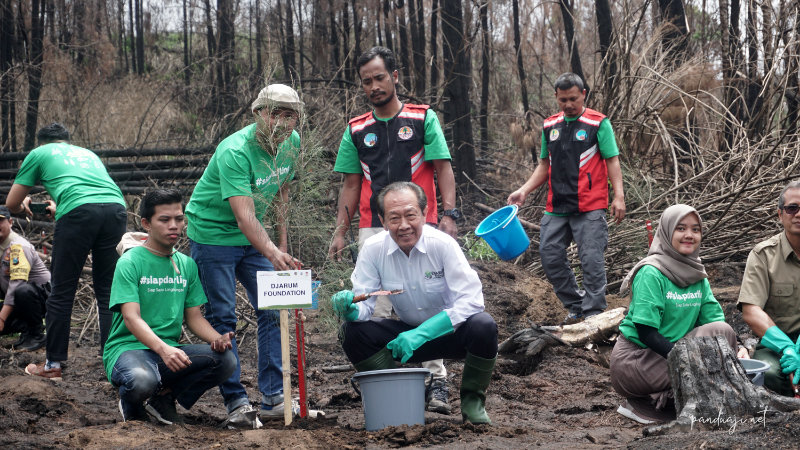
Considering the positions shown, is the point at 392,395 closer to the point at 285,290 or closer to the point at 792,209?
the point at 285,290

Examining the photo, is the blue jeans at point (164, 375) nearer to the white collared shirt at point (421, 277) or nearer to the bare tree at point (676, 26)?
the white collared shirt at point (421, 277)

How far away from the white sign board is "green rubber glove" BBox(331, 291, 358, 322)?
0.17m

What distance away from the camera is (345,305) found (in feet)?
12.6

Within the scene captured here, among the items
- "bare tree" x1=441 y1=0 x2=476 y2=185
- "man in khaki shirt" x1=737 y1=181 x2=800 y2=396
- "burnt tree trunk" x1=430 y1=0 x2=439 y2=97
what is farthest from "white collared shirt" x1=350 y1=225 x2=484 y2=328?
"burnt tree trunk" x1=430 y1=0 x2=439 y2=97

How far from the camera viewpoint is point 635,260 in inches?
297

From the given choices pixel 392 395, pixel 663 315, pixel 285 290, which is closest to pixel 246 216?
pixel 285 290

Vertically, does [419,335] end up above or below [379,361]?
above

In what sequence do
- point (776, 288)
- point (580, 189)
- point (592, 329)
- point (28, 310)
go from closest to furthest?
point (776, 288), point (592, 329), point (580, 189), point (28, 310)

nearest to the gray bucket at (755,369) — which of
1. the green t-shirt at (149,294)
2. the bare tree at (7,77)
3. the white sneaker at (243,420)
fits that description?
the white sneaker at (243,420)

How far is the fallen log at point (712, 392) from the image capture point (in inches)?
130

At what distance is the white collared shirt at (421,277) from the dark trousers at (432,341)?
1.9 inches

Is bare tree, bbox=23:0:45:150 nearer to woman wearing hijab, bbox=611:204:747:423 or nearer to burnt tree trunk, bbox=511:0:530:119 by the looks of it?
burnt tree trunk, bbox=511:0:530:119

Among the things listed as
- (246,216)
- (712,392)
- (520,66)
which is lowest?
(712,392)

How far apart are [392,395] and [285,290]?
0.66 metres
